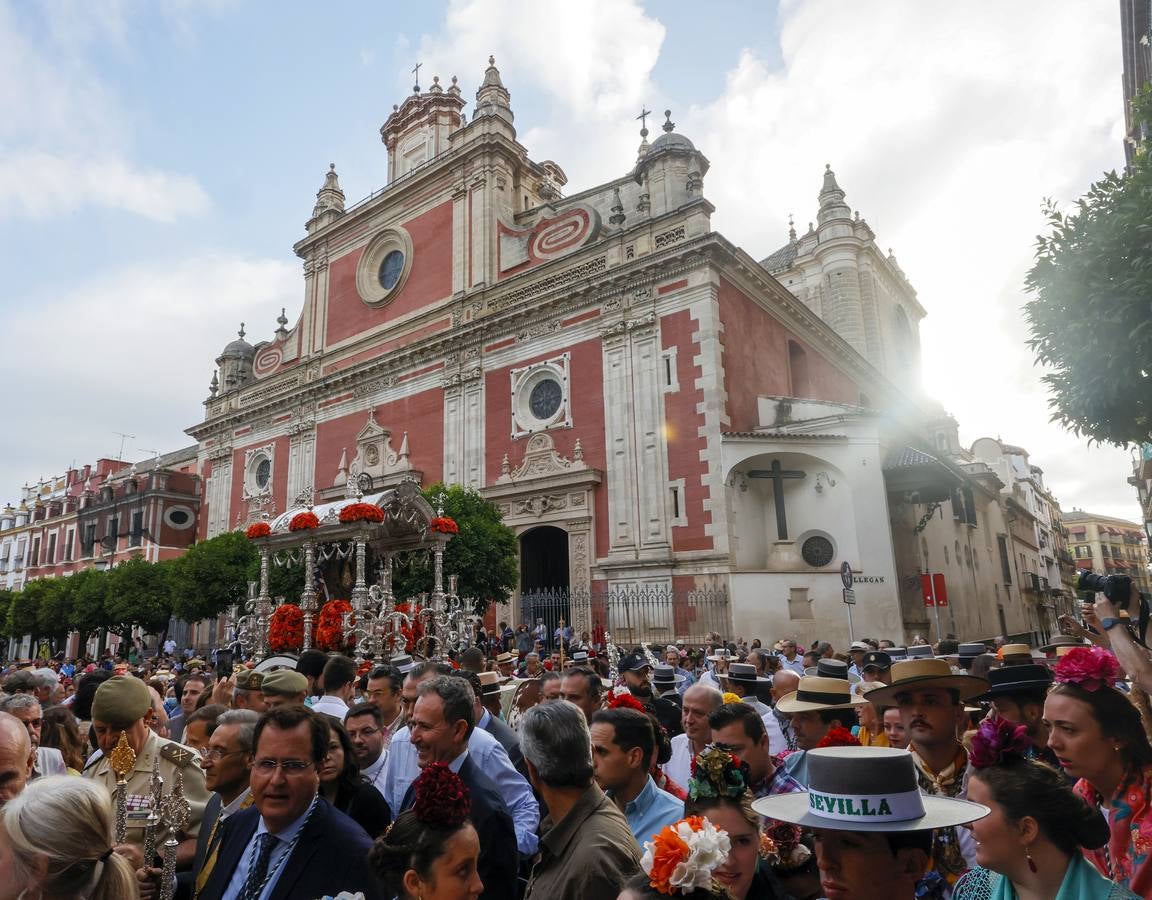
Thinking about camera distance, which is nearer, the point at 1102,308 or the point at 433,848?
the point at 433,848

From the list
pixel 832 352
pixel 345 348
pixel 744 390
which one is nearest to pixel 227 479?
pixel 345 348

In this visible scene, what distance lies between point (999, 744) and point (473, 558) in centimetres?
1781

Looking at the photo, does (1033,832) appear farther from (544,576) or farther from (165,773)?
(544,576)

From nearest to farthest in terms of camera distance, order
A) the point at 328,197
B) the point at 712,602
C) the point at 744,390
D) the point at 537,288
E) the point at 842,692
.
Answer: the point at 842,692, the point at 712,602, the point at 744,390, the point at 537,288, the point at 328,197

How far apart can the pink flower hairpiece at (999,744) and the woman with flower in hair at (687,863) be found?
113cm

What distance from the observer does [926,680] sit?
13.5 ft

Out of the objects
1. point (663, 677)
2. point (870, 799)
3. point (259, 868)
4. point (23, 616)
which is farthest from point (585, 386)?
point (23, 616)

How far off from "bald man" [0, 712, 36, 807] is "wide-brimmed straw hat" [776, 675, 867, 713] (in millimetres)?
3932

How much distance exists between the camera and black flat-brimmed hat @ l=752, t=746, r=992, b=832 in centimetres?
221

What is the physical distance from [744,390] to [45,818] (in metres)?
20.9

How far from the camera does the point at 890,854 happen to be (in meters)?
2.20

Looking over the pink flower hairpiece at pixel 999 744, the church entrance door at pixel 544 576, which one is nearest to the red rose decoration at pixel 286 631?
the church entrance door at pixel 544 576

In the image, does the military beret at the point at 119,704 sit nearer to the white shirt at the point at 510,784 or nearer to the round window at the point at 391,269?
the white shirt at the point at 510,784

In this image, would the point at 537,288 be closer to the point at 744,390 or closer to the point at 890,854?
the point at 744,390
